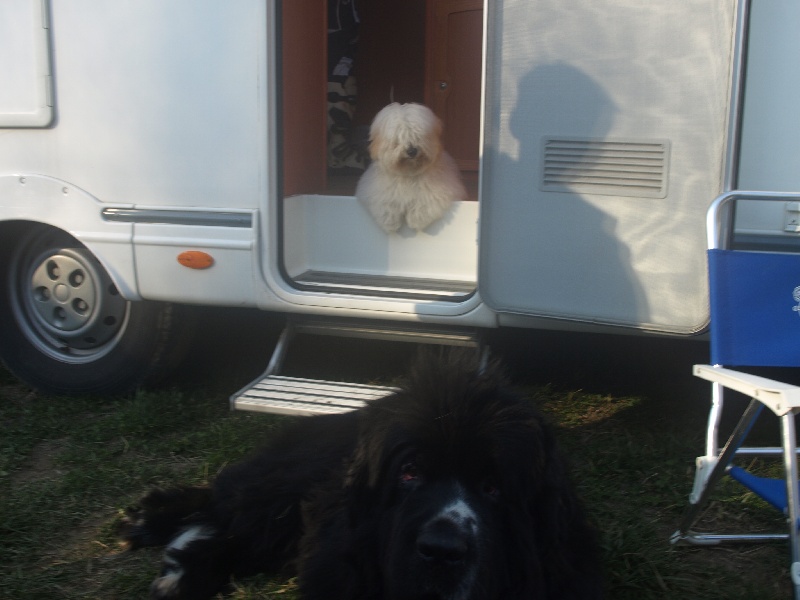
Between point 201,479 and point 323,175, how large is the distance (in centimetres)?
258

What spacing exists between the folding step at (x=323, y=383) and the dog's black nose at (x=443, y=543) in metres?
1.91

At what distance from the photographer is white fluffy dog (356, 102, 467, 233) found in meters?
4.71

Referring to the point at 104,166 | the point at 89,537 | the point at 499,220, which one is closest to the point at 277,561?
the point at 89,537

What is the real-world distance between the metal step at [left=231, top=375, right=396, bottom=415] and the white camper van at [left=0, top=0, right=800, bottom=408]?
34cm

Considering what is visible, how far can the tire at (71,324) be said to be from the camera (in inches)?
172

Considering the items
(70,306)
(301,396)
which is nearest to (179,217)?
(70,306)

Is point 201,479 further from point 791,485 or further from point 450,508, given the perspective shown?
point 791,485

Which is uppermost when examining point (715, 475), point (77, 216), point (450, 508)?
point (77, 216)

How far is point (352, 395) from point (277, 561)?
1.38 m

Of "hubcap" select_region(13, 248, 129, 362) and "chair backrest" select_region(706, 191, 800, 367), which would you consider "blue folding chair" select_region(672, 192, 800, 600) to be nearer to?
"chair backrest" select_region(706, 191, 800, 367)

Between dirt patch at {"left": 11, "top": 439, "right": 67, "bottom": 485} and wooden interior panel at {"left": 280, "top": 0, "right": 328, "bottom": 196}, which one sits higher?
wooden interior panel at {"left": 280, "top": 0, "right": 328, "bottom": 196}

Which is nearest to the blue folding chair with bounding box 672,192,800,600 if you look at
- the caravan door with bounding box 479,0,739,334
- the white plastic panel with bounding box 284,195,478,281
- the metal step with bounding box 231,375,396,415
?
the caravan door with bounding box 479,0,739,334

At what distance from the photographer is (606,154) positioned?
10.9ft

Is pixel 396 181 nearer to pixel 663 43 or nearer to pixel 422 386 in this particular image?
pixel 663 43
